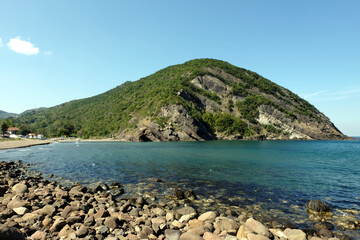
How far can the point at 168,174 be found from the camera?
24953mm

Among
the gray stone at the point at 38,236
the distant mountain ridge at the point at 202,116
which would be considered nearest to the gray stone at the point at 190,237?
the gray stone at the point at 38,236

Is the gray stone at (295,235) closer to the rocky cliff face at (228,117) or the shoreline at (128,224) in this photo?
the shoreline at (128,224)

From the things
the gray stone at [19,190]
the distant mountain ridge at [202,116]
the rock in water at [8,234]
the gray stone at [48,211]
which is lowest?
the gray stone at [19,190]

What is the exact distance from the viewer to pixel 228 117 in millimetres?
155250

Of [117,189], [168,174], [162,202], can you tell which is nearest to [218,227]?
[162,202]

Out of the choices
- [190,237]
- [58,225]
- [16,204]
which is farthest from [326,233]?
[16,204]

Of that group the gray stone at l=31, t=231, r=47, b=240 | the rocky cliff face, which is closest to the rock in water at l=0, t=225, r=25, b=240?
the gray stone at l=31, t=231, r=47, b=240

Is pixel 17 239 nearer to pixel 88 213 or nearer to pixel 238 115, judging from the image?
pixel 88 213

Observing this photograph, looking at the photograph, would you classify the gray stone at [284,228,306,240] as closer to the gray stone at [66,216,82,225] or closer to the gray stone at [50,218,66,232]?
the gray stone at [66,216,82,225]

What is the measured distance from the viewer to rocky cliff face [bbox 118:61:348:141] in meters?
126

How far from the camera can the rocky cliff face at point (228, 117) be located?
125938 millimetres

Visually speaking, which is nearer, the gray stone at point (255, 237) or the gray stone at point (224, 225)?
the gray stone at point (255, 237)

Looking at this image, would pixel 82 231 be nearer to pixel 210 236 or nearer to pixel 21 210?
pixel 21 210

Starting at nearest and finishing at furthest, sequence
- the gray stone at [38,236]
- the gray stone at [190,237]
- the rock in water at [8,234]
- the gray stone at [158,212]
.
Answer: the rock in water at [8,234] < the gray stone at [38,236] < the gray stone at [190,237] < the gray stone at [158,212]
